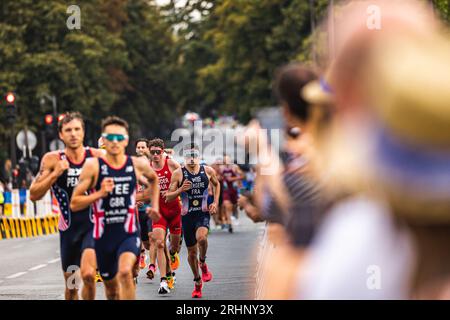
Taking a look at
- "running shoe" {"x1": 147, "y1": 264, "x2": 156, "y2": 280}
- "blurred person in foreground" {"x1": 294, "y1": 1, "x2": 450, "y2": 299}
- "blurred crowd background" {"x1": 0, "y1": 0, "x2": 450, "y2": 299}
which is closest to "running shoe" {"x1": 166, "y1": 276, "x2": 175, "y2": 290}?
"running shoe" {"x1": 147, "y1": 264, "x2": 156, "y2": 280}

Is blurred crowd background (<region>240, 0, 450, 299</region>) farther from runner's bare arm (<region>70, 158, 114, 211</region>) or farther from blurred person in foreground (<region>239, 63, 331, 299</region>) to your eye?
runner's bare arm (<region>70, 158, 114, 211</region>)

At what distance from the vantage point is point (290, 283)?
134 inches

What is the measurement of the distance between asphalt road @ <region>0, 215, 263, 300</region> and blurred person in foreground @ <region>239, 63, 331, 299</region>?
812 centimetres

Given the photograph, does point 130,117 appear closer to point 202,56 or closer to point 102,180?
point 202,56

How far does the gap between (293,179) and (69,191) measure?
547 cm

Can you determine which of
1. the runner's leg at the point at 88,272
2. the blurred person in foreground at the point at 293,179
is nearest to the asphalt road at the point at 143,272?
→ the runner's leg at the point at 88,272

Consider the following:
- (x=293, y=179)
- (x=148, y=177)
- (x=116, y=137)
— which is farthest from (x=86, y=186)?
(x=293, y=179)

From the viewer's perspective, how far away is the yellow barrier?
105 ft

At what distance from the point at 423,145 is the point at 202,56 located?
249ft

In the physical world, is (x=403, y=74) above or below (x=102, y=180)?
above

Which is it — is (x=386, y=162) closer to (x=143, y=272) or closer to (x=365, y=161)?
(x=365, y=161)
